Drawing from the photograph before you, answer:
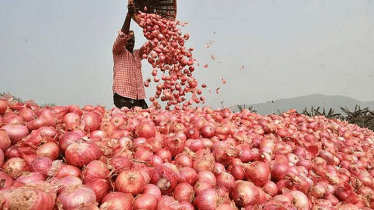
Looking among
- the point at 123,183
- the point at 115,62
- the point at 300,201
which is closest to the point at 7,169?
the point at 123,183

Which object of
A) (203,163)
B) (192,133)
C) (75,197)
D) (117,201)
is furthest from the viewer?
(192,133)

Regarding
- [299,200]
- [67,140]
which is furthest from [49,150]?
[299,200]

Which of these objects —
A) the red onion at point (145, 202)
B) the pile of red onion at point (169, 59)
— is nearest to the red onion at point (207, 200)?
the red onion at point (145, 202)

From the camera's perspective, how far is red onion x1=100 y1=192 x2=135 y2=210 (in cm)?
153

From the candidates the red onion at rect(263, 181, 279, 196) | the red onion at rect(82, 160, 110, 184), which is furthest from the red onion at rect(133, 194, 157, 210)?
the red onion at rect(263, 181, 279, 196)

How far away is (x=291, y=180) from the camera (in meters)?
2.28

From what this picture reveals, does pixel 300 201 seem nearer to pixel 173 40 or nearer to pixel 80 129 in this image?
pixel 80 129

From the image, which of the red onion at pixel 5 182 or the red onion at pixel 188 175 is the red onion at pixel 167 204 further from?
the red onion at pixel 5 182

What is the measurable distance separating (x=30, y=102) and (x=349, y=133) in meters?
5.32

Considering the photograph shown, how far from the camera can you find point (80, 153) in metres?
1.90

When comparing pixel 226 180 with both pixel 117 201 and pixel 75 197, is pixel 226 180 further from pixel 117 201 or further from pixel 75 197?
pixel 75 197

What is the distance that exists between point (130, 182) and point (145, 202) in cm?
18

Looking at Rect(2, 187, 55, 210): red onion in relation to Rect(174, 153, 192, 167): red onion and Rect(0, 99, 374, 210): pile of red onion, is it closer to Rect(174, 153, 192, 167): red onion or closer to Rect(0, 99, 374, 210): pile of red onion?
Rect(0, 99, 374, 210): pile of red onion

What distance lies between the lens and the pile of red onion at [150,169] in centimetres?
162
